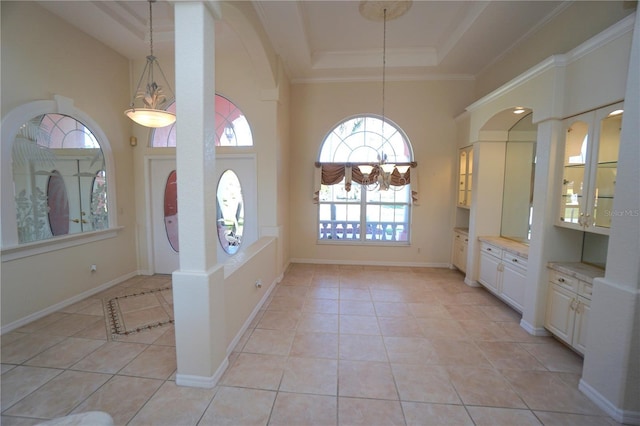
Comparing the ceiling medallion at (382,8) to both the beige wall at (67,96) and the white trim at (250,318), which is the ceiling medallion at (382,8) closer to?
the beige wall at (67,96)

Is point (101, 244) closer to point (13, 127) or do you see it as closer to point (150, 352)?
point (13, 127)

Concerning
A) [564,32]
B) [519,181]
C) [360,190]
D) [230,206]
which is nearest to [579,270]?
[519,181]

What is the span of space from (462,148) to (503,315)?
2.78 metres

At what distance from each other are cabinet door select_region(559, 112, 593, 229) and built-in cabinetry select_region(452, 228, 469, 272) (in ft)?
6.11

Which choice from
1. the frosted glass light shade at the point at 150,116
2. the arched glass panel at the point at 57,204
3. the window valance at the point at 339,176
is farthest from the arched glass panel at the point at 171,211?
the window valance at the point at 339,176

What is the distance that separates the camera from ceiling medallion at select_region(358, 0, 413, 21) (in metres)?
3.09

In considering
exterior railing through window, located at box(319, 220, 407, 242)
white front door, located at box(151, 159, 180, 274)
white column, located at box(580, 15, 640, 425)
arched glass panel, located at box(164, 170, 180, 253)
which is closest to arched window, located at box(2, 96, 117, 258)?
white front door, located at box(151, 159, 180, 274)

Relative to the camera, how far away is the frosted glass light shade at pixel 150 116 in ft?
8.72

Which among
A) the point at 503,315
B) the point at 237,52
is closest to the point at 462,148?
the point at 503,315

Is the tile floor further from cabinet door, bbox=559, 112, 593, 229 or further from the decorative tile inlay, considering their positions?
cabinet door, bbox=559, 112, 593, 229

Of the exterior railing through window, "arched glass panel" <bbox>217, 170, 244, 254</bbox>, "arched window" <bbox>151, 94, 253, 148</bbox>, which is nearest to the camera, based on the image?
"arched window" <bbox>151, 94, 253, 148</bbox>

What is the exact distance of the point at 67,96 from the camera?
3.32 m

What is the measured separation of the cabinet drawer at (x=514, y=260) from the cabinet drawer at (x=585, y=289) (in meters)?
0.67

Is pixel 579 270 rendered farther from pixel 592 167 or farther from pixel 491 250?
pixel 491 250
